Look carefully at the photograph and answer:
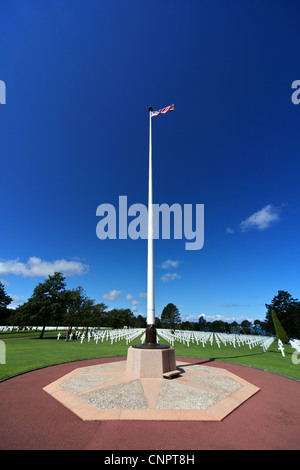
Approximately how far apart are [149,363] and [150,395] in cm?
181

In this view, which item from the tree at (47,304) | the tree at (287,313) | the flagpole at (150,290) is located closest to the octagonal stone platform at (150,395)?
the flagpole at (150,290)

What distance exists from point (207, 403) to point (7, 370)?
848cm

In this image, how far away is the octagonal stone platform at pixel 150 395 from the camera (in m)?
4.86

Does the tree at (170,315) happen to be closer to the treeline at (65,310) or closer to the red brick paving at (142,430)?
the treeline at (65,310)

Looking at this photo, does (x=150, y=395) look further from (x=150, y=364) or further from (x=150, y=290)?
(x=150, y=290)

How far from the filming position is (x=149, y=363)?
787 cm

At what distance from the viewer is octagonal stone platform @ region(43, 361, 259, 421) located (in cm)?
486

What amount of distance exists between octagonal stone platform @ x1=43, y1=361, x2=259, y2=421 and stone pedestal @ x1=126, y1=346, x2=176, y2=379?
205 millimetres

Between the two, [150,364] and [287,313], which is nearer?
[150,364]

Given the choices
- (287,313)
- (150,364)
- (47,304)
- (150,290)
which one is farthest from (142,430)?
(287,313)

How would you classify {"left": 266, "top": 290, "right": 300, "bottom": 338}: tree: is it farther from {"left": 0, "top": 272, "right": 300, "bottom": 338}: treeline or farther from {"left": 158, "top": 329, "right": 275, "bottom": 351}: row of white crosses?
{"left": 158, "top": 329, "right": 275, "bottom": 351}: row of white crosses

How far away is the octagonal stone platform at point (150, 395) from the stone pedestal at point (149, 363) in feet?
0.67
